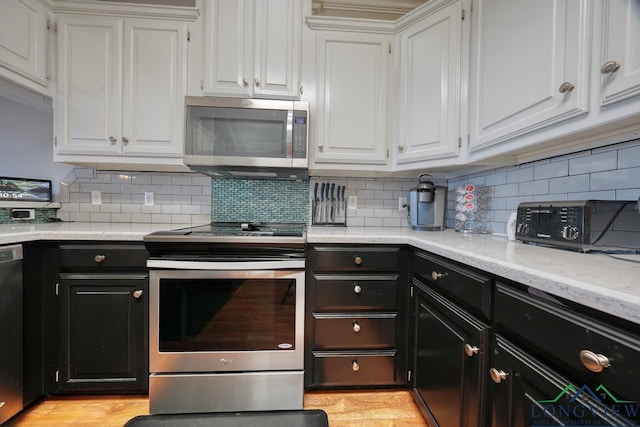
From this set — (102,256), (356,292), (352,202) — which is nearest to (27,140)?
(102,256)

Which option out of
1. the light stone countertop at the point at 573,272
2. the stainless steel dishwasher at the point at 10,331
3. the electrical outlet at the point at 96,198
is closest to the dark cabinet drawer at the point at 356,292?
the light stone countertop at the point at 573,272

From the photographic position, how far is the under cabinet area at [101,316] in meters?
1.35

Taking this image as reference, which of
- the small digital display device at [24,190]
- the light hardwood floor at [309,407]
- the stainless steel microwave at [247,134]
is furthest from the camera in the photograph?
the small digital display device at [24,190]

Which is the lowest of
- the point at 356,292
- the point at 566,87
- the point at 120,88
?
the point at 356,292

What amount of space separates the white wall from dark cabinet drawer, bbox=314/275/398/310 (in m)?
2.04

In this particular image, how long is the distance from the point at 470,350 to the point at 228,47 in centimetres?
198

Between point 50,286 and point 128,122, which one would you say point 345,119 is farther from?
point 50,286

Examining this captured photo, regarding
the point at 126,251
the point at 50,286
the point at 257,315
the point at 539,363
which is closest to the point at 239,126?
the point at 126,251

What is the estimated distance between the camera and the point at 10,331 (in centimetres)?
120

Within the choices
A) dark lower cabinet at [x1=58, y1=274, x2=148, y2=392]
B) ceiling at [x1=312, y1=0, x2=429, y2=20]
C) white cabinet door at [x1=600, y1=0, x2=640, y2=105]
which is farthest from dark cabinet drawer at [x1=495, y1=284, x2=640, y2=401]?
ceiling at [x1=312, y1=0, x2=429, y2=20]

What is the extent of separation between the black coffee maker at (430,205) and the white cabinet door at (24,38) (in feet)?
7.86

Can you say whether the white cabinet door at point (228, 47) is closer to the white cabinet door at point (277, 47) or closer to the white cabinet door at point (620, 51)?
the white cabinet door at point (277, 47)

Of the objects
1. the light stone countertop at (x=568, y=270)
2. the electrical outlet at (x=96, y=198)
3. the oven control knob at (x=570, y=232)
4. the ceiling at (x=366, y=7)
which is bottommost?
the light stone countertop at (x=568, y=270)

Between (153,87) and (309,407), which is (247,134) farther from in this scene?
(309,407)
